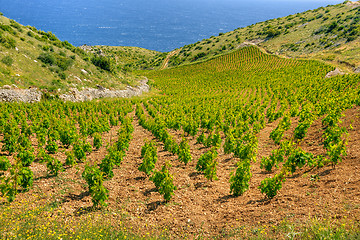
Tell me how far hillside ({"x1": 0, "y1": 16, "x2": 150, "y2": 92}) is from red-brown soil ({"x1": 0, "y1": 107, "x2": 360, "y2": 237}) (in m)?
26.1

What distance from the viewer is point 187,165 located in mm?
14984

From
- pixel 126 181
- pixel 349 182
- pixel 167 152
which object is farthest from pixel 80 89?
pixel 349 182

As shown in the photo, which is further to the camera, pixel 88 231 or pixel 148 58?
pixel 148 58

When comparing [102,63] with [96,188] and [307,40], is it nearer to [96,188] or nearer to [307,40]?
[96,188]

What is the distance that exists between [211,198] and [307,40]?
102346mm

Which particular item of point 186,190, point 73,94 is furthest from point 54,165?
point 73,94

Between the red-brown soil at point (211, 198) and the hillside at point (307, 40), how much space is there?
2222 inches

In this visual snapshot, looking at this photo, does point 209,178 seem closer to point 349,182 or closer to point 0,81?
point 349,182

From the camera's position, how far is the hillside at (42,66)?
105ft

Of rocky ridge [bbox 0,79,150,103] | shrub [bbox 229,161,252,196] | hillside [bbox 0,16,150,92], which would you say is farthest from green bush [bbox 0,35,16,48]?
shrub [bbox 229,161,252,196]

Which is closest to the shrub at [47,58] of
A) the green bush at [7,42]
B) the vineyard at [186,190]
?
the green bush at [7,42]

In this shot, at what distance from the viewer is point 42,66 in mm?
37562

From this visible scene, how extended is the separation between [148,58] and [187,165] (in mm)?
146929

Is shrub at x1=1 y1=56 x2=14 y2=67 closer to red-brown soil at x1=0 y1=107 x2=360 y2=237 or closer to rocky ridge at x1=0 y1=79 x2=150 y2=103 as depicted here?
rocky ridge at x1=0 y1=79 x2=150 y2=103
